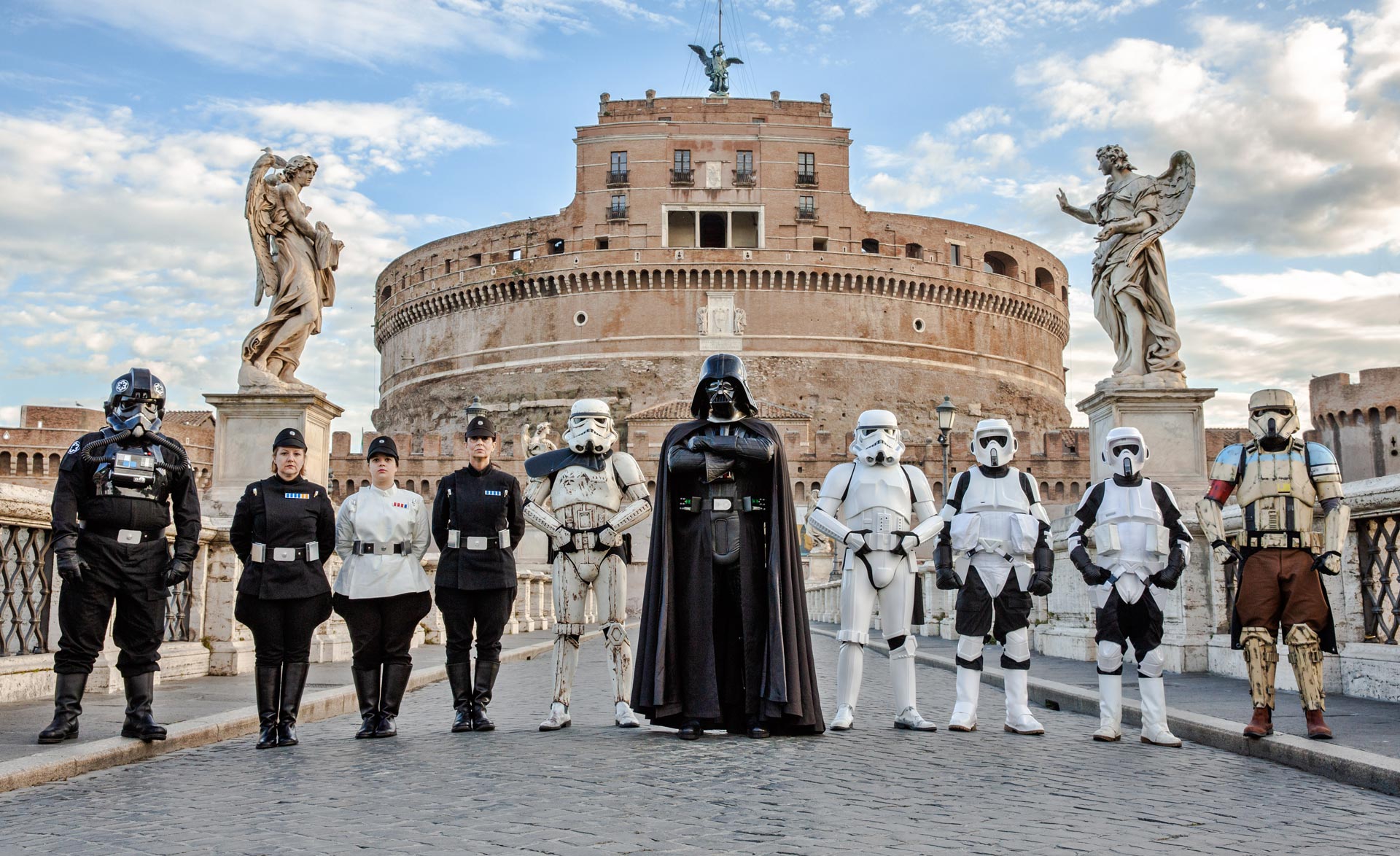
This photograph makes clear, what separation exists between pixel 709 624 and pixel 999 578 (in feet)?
4.97

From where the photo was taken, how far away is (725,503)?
5.89 m

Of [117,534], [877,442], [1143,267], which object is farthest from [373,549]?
[1143,267]

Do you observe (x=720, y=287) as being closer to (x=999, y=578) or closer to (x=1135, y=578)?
(x=999, y=578)

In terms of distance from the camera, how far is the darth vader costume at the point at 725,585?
5.73m

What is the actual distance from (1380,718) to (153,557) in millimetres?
5866

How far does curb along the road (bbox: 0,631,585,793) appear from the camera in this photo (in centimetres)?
454

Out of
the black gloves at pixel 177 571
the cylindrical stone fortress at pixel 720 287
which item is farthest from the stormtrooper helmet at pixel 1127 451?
the cylindrical stone fortress at pixel 720 287

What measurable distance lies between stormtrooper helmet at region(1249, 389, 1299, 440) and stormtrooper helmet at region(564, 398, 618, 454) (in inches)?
123

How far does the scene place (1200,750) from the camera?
551 cm

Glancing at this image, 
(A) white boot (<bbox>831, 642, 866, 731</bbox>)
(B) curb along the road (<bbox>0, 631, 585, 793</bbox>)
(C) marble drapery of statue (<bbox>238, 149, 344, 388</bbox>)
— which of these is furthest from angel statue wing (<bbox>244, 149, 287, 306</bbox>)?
(A) white boot (<bbox>831, 642, 866, 731</bbox>)

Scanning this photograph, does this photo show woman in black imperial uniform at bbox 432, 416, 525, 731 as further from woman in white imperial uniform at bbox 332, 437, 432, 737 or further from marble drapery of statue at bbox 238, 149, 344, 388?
marble drapery of statue at bbox 238, 149, 344, 388

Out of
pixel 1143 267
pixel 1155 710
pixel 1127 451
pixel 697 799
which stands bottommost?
pixel 697 799

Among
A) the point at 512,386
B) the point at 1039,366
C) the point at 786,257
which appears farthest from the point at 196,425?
the point at 1039,366

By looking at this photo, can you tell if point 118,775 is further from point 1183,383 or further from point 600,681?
point 1183,383
